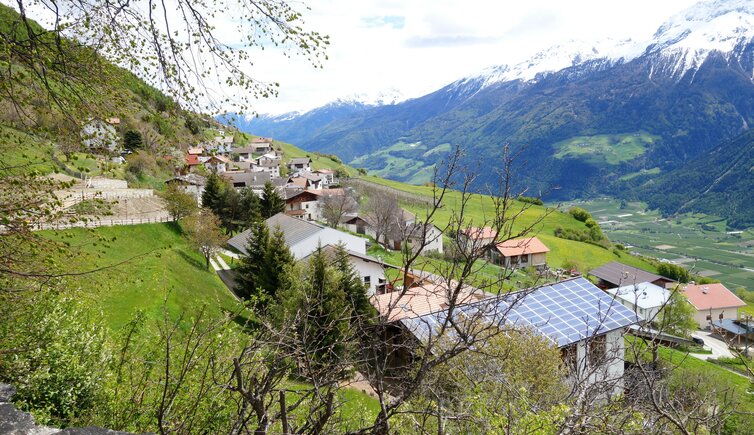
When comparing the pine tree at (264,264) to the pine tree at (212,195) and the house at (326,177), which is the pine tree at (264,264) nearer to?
the pine tree at (212,195)

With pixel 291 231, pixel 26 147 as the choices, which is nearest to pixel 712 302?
pixel 291 231

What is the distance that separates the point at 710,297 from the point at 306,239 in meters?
55.7

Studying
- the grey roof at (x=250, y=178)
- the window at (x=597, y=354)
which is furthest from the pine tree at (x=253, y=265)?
the grey roof at (x=250, y=178)

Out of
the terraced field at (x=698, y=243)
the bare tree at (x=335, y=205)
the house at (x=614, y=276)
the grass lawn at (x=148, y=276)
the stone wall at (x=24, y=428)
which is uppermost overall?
the stone wall at (x=24, y=428)

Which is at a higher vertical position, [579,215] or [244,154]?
[244,154]

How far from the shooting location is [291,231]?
39656 millimetres

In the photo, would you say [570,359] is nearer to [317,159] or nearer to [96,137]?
[96,137]

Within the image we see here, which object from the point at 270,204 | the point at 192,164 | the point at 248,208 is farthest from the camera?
the point at 270,204

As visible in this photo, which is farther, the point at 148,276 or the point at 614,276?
the point at 614,276

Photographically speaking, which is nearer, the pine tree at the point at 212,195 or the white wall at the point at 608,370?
the white wall at the point at 608,370

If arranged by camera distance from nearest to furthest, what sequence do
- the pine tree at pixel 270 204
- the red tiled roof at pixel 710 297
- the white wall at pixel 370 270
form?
1. the white wall at pixel 370 270
2. the pine tree at pixel 270 204
3. the red tiled roof at pixel 710 297

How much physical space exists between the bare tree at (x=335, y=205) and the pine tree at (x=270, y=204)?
742 centimetres

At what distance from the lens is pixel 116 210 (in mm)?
35406

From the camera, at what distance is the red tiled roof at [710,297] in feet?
197
